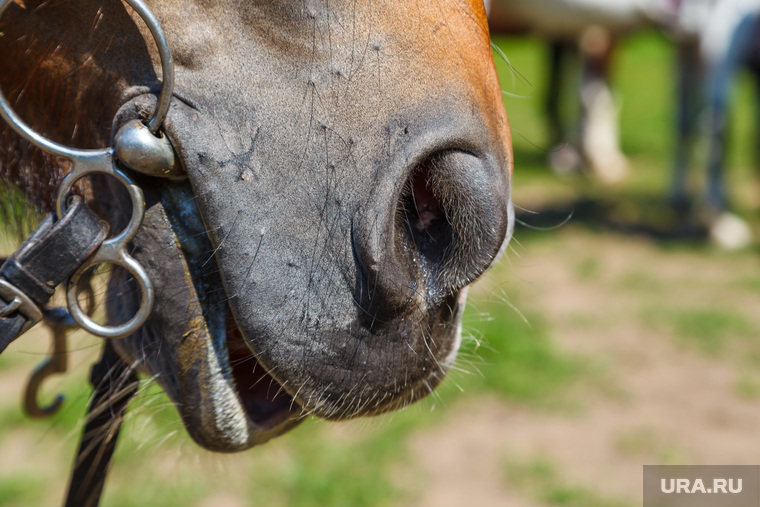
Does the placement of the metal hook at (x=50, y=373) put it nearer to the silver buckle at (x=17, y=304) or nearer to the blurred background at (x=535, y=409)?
the blurred background at (x=535, y=409)

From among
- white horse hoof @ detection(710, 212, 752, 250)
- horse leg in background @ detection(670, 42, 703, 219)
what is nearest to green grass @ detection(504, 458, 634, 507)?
white horse hoof @ detection(710, 212, 752, 250)

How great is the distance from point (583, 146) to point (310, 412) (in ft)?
21.2

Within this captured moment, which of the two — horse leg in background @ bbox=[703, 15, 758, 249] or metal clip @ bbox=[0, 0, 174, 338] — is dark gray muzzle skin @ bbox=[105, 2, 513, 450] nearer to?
metal clip @ bbox=[0, 0, 174, 338]

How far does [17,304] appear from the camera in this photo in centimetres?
84

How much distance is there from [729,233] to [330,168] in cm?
487

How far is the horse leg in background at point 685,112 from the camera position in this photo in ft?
17.7

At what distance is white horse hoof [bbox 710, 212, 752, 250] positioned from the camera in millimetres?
4973

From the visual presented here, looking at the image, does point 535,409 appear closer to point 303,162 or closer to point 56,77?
point 303,162

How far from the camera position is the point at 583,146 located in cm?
691

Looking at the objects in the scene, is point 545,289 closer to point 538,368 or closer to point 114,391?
point 538,368

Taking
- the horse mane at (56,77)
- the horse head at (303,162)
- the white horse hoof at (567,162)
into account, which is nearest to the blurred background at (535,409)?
the horse head at (303,162)

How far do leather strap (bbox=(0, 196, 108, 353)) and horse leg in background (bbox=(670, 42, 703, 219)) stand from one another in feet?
17.7

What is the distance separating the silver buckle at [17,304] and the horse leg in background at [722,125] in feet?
16.4

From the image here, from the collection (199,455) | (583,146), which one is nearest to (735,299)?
(583,146)
